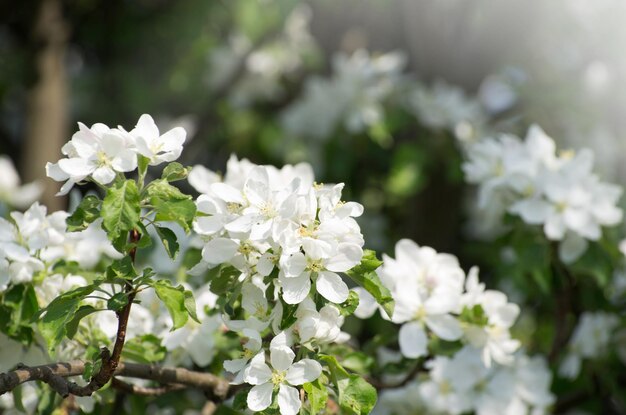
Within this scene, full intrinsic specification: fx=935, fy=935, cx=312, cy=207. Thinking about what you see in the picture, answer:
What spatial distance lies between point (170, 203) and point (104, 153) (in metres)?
0.14

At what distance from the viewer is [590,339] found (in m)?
2.68

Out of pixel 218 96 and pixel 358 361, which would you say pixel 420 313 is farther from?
pixel 218 96

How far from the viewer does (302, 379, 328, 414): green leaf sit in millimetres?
1407

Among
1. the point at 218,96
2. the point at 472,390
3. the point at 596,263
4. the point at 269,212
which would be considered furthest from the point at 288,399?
the point at 218,96

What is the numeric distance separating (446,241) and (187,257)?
6.77ft

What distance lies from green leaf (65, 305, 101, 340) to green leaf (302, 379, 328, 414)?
0.35 meters

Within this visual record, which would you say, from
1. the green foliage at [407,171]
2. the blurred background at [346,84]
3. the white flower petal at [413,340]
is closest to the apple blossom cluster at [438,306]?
the white flower petal at [413,340]

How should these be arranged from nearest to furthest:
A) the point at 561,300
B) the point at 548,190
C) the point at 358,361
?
the point at 358,361, the point at 548,190, the point at 561,300

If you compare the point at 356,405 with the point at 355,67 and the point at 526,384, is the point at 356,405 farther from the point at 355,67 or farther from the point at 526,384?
the point at 355,67

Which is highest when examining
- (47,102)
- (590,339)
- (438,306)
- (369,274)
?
(369,274)

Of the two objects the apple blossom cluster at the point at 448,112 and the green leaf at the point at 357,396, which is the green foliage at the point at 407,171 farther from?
the green leaf at the point at 357,396

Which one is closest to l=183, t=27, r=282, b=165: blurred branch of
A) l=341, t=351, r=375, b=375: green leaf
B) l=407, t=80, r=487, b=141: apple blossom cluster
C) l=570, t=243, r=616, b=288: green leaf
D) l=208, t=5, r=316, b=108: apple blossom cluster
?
l=208, t=5, r=316, b=108: apple blossom cluster

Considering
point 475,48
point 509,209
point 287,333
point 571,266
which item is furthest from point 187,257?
point 475,48

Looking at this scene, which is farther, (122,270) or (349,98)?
(349,98)
